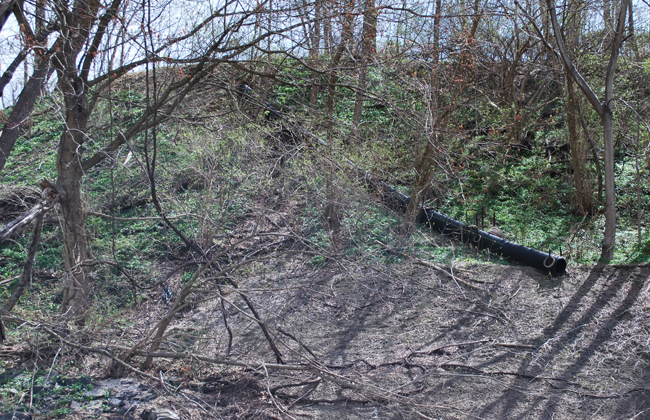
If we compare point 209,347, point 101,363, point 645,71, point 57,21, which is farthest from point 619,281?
point 57,21

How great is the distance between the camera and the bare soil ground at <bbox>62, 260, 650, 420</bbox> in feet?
15.3

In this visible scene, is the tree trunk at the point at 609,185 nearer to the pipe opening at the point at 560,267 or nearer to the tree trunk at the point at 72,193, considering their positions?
the pipe opening at the point at 560,267

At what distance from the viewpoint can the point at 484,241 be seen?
7.96 metres

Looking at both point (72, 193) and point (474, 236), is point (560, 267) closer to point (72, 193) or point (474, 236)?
point (474, 236)

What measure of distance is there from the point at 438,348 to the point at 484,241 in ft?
9.20

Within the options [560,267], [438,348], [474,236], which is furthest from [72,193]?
[560,267]

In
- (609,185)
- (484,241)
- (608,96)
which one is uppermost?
(608,96)

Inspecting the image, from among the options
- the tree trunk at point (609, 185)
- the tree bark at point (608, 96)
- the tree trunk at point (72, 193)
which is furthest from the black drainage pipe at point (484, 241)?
the tree trunk at point (72, 193)

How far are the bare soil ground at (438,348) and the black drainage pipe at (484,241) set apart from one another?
0.16m

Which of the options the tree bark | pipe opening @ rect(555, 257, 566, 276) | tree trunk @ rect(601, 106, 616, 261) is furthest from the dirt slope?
the tree bark

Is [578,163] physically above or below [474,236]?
above

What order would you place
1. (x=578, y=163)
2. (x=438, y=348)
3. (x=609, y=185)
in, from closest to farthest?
(x=438, y=348)
(x=609, y=185)
(x=578, y=163)

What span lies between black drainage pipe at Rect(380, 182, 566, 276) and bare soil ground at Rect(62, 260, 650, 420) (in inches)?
6.4

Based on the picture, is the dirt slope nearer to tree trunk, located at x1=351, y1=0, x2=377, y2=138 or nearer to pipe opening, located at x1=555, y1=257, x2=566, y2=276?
pipe opening, located at x1=555, y1=257, x2=566, y2=276
